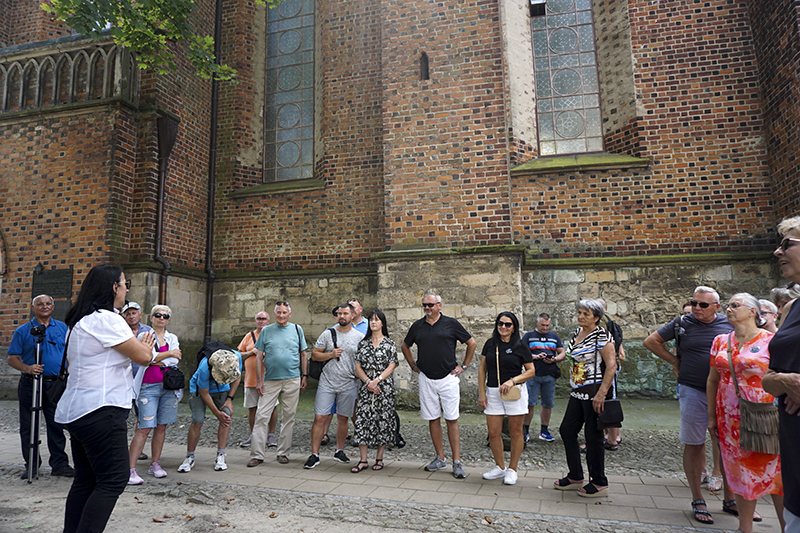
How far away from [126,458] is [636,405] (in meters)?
7.45

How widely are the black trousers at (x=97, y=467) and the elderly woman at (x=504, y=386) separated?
310 cm

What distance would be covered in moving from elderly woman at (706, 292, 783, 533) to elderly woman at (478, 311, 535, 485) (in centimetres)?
155

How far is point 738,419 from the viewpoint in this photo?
3.48 metres

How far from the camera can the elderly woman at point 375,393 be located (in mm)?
5094

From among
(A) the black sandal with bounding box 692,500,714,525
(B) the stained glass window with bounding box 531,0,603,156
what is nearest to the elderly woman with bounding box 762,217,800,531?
(A) the black sandal with bounding box 692,500,714,525

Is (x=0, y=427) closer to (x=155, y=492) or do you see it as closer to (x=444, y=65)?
(x=155, y=492)

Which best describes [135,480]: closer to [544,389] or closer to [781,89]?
[544,389]

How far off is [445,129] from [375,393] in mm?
5182

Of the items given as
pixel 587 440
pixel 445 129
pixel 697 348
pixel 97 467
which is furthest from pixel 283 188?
pixel 697 348

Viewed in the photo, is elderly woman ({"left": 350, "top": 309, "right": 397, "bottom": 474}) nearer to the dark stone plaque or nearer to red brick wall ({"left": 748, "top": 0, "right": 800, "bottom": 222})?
the dark stone plaque

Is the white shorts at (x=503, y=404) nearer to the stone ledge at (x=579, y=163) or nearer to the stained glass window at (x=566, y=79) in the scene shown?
the stone ledge at (x=579, y=163)

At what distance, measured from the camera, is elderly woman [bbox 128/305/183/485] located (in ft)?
15.8

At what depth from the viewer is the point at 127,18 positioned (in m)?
8.14

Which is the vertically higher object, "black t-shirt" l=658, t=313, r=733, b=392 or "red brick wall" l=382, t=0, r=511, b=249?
"red brick wall" l=382, t=0, r=511, b=249
